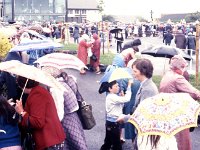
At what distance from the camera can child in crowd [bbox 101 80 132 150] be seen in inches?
255

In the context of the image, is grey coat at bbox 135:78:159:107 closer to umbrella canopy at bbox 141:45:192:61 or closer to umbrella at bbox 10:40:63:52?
umbrella at bbox 10:40:63:52

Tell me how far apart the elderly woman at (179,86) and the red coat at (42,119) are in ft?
5.03

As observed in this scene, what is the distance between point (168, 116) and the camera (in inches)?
160

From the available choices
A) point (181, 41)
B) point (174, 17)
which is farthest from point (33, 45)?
point (174, 17)

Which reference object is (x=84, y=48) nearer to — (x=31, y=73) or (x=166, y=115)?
(x=31, y=73)

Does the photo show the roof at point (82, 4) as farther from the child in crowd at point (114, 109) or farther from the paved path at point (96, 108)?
the child in crowd at point (114, 109)

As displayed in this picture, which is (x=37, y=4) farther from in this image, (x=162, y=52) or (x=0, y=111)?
(x=0, y=111)

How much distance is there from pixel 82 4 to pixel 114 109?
249ft

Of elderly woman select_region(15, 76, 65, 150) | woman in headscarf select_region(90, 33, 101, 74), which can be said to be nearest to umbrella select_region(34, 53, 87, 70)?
elderly woman select_region(15, 76, 65, 150)

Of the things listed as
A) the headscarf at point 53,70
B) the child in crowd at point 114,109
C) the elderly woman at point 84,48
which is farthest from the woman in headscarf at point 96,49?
the headscarf at point 53,70

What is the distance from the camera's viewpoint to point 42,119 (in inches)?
177

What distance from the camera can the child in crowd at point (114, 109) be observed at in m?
6.48

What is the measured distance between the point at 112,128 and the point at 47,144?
2.12 m

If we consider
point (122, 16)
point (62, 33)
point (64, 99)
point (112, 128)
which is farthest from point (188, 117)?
point (122, 16)
